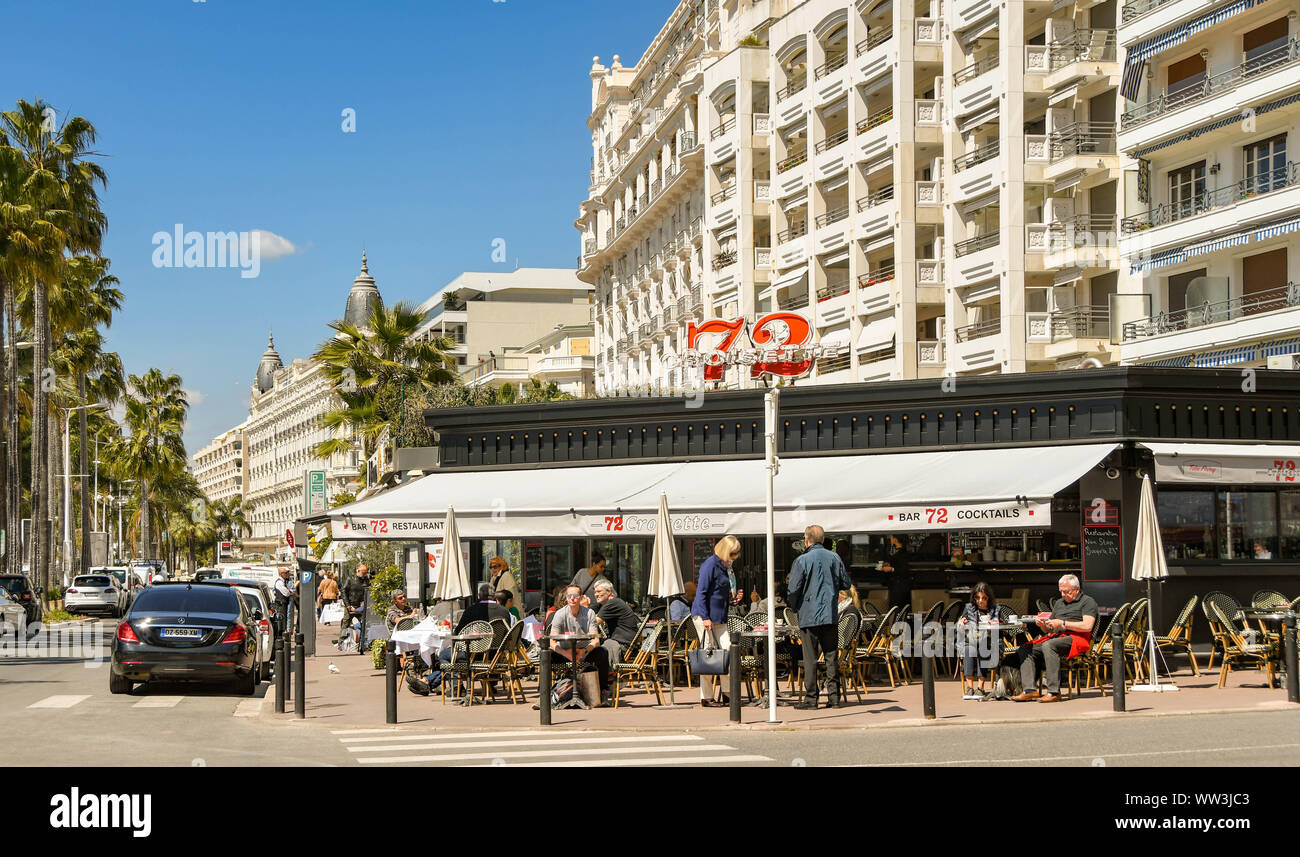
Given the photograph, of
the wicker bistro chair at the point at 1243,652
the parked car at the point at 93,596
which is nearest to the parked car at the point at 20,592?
the parked car at the point at 93,596

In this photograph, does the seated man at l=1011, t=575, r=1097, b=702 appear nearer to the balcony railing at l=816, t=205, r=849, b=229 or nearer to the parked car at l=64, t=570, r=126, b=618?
the balcony railing at l=816, t=205, r=849, b=229

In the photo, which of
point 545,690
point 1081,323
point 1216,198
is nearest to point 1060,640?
point 545,690

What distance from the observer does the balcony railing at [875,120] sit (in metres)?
50.5

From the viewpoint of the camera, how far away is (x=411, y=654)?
19500 mm

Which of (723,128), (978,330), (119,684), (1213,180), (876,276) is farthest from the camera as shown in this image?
(723,128)

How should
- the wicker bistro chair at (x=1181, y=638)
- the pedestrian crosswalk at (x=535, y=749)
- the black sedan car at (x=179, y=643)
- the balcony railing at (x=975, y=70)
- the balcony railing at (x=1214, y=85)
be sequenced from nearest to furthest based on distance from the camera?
1. the pedestrian crosswalk at (x=535, y=749)
2. the wicker bistro chair at (x=1181, y=638)
3. the black sedan car at (x=179, y=643)
4. the balcony railing at (x=1214, y=85)
5. the balcony railing at (x=975, y=70)

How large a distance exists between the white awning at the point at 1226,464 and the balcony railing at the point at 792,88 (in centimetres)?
3884

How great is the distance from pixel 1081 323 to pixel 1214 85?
8.98m

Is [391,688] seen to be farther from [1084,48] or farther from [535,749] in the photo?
[1084,48]

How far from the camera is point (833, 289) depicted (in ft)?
179

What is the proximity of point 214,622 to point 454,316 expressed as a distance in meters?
97.7

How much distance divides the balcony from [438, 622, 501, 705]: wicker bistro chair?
38.8 m

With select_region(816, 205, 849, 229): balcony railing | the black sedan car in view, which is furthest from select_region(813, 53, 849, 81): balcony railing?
the black sedan car

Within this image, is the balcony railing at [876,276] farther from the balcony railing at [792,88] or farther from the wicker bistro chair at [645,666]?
the wicker bistro chair at [645,666]
